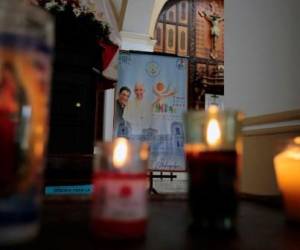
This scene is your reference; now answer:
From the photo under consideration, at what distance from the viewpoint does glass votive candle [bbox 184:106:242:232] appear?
41 centimetres

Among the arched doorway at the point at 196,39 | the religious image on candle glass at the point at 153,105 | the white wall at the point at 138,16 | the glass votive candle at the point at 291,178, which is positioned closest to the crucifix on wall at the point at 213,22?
the arched doorway at the point at 196,39

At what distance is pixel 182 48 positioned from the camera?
523 centimetres

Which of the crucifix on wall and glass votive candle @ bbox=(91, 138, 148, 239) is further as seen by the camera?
the crucifix on wall

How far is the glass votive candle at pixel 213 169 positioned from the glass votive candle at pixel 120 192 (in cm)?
7

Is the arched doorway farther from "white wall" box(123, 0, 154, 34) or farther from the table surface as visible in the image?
the table surface

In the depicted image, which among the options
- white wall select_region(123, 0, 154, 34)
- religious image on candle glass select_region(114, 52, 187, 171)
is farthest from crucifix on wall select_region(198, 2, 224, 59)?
religious image on candle glass select_region(114, 52, 187, 171)

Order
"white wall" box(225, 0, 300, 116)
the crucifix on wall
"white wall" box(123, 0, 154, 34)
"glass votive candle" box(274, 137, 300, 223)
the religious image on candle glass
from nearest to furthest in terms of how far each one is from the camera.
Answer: "glass votive candle" box(274, 137, 300, 223), "white wall" box(225, 0, 300, 116), the religious image on candle glass, "white wall" box(123, 0, 154, 34), the crucifix on wall

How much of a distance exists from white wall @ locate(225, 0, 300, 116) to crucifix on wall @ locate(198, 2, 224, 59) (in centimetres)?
401

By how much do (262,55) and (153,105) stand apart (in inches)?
73.5

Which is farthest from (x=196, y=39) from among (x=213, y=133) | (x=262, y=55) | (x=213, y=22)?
(x=213, y=133)

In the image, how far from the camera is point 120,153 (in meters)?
0.38

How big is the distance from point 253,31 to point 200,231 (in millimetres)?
1132

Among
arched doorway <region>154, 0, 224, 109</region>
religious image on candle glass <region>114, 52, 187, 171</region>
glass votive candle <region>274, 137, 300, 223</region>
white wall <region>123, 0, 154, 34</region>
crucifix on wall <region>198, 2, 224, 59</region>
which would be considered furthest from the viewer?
crucifix on wall <region>198, 2, 224, 59</region>

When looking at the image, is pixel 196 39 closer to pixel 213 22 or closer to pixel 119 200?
pixel 213 22
